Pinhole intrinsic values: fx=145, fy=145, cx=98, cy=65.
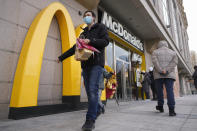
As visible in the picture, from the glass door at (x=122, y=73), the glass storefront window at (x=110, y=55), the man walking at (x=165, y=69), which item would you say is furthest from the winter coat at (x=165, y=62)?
the glass door at (x=122, y=73)

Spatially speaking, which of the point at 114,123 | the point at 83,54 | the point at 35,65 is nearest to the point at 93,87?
the point at 83,54

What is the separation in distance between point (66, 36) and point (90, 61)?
8.32 feet

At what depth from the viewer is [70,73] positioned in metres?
4.21

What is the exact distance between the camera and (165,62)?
3.31 meters

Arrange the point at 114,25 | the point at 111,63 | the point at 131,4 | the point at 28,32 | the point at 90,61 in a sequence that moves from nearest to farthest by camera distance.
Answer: the point at 90,61 < the point at 28,32 < the point at 131,4 < the point at 114,25 < the point at 111,63

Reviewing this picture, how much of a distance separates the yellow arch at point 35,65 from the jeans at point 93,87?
63.7 inches

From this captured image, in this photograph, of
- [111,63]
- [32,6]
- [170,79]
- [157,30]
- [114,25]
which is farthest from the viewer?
[157,30]

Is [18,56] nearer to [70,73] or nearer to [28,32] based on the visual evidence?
[28,32]

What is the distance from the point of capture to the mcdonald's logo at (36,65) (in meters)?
2.98

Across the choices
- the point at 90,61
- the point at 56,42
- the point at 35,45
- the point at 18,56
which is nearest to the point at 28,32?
the point at 35,45

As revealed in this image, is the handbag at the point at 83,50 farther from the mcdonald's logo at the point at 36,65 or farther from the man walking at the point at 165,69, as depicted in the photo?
the man walking at the point at 165,69

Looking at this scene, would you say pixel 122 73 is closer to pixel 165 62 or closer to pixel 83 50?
pixel 165 62

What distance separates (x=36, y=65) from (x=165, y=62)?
Answer: 294 cm

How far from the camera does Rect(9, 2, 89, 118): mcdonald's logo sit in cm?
298
